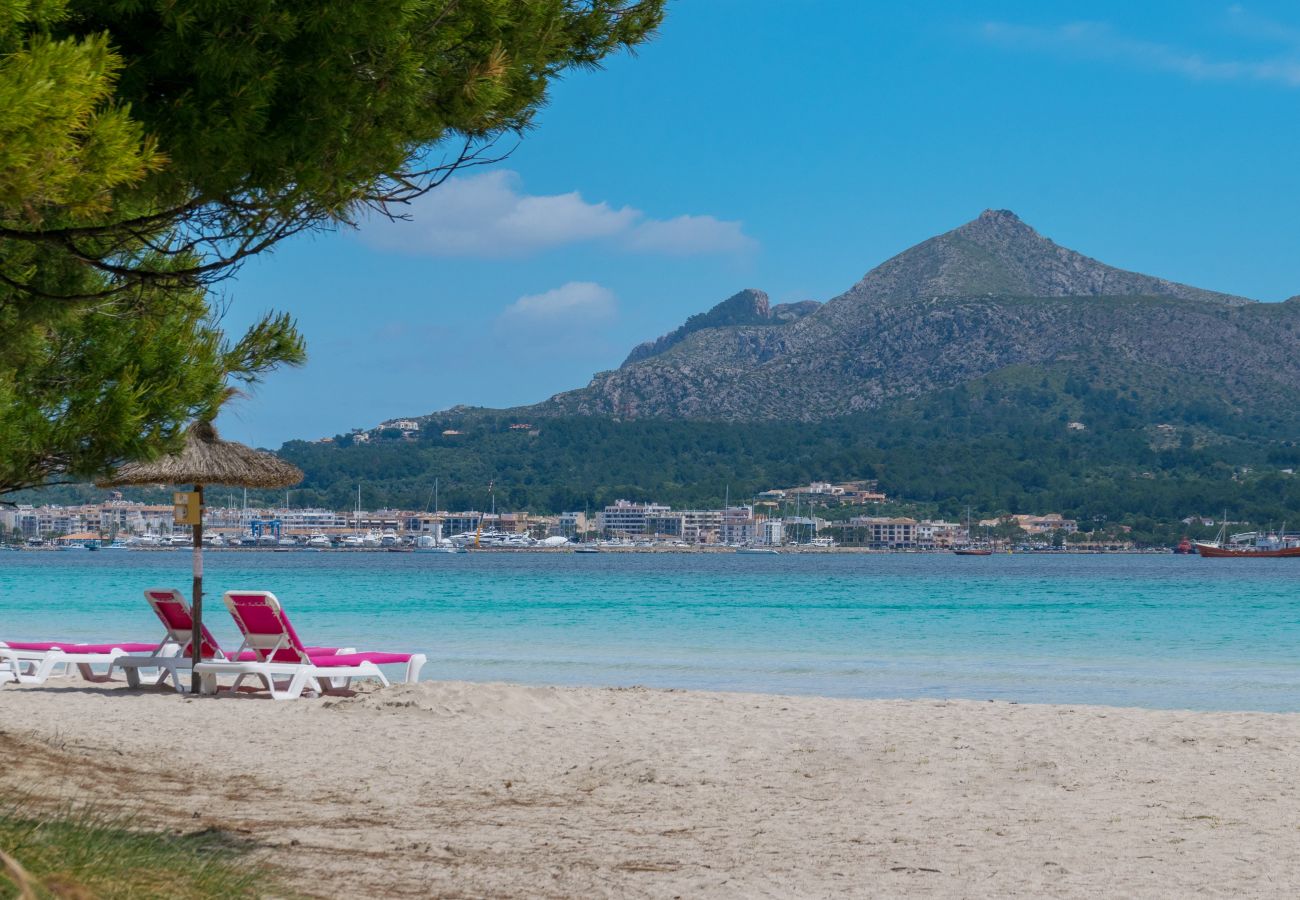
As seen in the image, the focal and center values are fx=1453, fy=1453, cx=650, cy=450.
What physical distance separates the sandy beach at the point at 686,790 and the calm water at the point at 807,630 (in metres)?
5.12

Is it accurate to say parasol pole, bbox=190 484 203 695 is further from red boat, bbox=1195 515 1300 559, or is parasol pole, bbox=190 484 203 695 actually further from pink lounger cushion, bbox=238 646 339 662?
red boat, bbox=1195 515 1300 559

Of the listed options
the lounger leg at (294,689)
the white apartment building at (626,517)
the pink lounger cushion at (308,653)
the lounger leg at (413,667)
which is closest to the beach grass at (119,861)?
the lounger leg at (294,689)

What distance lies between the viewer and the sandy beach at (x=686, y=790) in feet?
16.6

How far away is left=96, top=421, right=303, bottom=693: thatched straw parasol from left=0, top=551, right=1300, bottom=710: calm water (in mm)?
5430

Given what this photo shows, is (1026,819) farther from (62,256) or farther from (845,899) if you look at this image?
(62,256)

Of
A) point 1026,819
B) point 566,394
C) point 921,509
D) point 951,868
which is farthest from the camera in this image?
point 566,394

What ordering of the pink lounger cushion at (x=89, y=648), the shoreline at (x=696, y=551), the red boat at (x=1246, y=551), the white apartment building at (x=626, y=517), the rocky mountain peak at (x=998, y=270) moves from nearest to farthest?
1. the pink lounger cushion at (x=89, y=648)
2. the red boat at (x=1246, y=551)
3. the shoreline at (x=696, y=551)
4. the white apartment building at (x=626, y=517)
5. the rocky mountain peak at (x=998, y=270)

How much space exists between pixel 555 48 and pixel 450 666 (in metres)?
13.2

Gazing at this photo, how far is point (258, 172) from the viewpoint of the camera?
13.0 ft

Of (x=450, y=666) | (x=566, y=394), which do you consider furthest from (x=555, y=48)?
(x=566, y=394)

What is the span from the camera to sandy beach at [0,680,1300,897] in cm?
505

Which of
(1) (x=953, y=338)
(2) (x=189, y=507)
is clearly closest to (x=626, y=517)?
(1) (x=953, y=338)

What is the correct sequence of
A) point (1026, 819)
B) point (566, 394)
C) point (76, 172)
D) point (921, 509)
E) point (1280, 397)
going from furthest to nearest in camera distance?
1. point (566, 394)
2. point (921, 509)
3. point (1280, 397)
4. point (1026, 819)
5. point (76, 172)

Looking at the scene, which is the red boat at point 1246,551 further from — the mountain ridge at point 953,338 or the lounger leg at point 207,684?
the lounger leg at point 207,684
